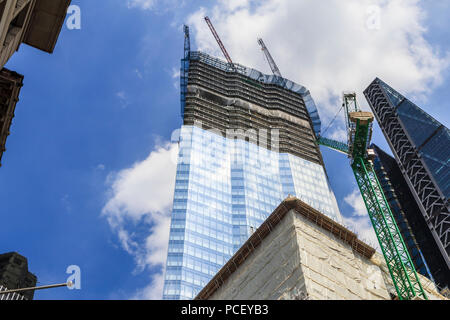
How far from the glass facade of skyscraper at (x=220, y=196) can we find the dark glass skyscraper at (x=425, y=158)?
21054 millimetres

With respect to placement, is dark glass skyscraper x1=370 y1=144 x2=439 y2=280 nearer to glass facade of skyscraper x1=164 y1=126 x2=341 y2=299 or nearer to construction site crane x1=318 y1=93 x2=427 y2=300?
glass facade of skyscraper x1=164 y1=126 x2=341 y2=299

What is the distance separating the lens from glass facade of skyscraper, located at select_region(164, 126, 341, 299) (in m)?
81.9

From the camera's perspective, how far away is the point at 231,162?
4454 inches

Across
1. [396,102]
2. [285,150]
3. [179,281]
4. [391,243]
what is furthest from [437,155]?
[179,281]

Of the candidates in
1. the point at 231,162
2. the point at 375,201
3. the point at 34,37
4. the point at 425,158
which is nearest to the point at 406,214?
the point at 425,158

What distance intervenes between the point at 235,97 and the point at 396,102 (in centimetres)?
4823

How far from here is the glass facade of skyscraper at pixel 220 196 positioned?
81875mm

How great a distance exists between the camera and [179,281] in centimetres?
7694

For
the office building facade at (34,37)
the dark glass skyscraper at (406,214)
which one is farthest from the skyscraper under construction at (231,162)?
the office building facade at (34,37)

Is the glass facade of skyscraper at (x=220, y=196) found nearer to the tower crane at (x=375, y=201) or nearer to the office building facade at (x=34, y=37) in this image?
the tower crane at (x=375, y=201)

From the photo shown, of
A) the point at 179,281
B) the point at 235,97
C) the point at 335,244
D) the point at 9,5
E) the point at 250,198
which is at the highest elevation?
the point at 235,97

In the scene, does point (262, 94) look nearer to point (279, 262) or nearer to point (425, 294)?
point (425, 294)

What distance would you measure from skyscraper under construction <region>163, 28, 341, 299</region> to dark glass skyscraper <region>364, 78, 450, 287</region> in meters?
20.8

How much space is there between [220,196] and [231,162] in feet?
49.7
